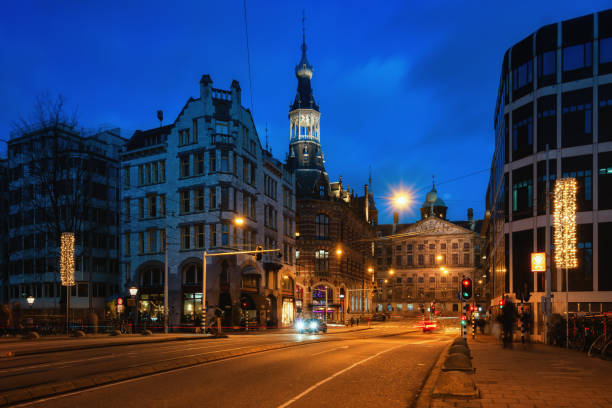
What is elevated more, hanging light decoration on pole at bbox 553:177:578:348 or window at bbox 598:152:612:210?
window at bbox 598:152:612:210

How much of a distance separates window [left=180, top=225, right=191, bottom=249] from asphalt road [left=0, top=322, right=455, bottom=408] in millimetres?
31296

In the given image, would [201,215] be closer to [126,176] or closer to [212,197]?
[212,197]

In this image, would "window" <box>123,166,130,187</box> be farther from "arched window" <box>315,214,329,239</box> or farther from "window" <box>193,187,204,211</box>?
"arched window" <box>315,214,329,239</box>

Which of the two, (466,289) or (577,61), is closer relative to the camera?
(466,289)

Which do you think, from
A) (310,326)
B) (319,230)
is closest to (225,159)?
(310,326)

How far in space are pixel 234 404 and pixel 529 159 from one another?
3497 cm

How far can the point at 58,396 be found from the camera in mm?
10992

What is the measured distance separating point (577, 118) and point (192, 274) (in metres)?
33.8

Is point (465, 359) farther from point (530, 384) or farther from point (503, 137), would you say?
point (503, 137)

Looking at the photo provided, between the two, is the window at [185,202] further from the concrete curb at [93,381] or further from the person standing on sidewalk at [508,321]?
the concrete curb at [93,381]

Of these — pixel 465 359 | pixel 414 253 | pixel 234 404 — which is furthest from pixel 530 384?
pixel 414 253

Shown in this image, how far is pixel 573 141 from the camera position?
124 feet

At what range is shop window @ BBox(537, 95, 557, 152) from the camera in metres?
38.3

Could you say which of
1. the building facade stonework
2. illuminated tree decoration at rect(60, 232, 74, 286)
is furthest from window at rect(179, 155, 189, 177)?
illuminated tree decoration at rect(60, 232, 74, 286)
